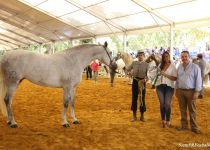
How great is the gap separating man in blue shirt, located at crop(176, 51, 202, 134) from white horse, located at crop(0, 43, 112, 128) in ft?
6.88

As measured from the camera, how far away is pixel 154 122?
5.98 metres

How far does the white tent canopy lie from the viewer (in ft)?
40.3

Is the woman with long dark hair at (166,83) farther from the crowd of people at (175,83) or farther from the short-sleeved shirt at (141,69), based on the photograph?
the short-sleeved shirt at (141,69)

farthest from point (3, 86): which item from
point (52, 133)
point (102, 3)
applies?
point (102, 3)

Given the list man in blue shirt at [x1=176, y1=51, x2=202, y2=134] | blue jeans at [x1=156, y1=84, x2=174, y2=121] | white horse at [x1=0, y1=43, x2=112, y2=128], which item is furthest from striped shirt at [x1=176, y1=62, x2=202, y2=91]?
white horse at [x1=0, y1=43, x2=112, y2=128]

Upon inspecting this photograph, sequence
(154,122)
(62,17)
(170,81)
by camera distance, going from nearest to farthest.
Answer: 1. (170,81)
2. (154,122)
3. (62,17)

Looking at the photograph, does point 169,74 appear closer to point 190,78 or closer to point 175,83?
point 175,83

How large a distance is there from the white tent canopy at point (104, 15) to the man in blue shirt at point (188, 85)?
6815 mm

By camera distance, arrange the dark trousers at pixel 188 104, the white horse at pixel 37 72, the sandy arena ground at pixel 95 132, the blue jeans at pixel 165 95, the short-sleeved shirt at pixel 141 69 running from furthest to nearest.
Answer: the short-sleeved shirt at pixel 141 69 → the blue jeans at pixel 165 95 → the white horse at pixel 37 72 → the dark trousers at pixel 188 104 → the sandy arena ground at pixel 95 132

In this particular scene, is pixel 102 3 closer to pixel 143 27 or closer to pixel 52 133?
pixel 143 27

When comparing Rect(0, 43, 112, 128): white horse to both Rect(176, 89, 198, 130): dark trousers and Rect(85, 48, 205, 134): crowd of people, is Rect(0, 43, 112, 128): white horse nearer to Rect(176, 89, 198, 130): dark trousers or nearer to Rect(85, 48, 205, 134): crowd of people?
Rect(85, 48, 205, 134): crowd of people

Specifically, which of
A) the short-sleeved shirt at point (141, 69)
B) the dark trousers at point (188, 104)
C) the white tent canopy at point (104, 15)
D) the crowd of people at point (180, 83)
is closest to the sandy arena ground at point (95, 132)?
the dark trousers at point (188, 104)

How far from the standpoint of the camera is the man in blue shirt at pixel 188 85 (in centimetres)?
497

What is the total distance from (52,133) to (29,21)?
1800 cm
